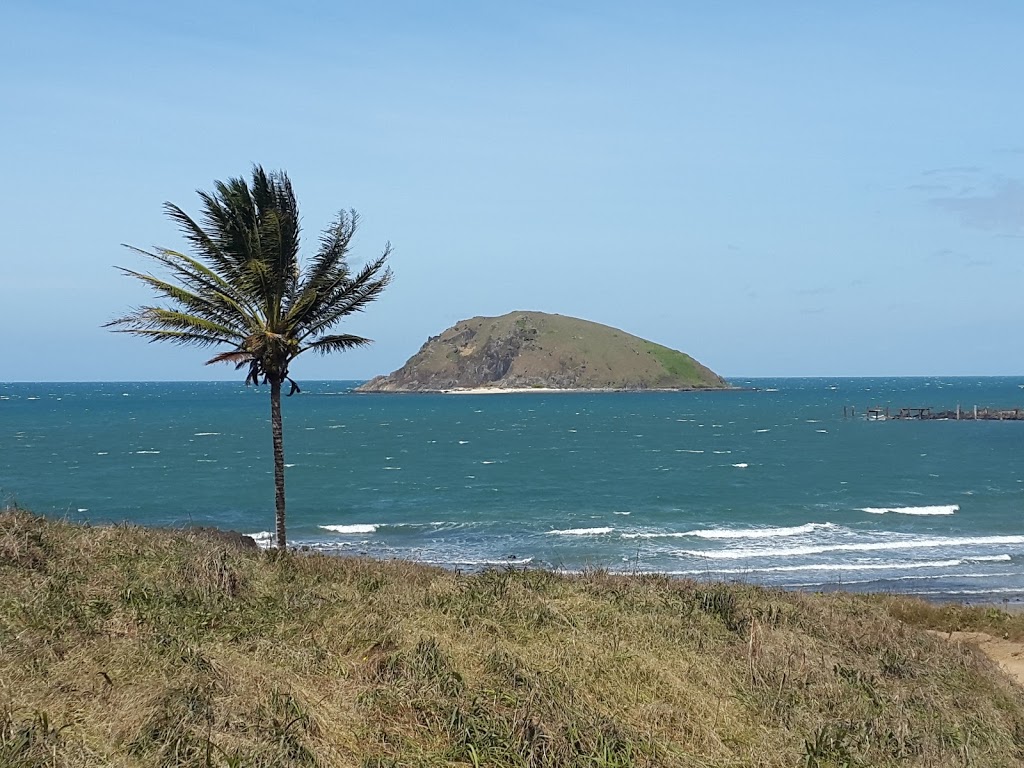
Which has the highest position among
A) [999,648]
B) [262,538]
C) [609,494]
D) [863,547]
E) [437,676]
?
[437,676]

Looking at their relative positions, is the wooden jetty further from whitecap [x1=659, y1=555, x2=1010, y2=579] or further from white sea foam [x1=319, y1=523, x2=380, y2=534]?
white sea foam [x1=319, y1=523, x2=380, y2=534]

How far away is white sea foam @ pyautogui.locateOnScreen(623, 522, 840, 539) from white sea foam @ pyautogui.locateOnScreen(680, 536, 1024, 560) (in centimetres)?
310

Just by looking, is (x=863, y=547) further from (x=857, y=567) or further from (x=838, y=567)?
(x=838, y=567)

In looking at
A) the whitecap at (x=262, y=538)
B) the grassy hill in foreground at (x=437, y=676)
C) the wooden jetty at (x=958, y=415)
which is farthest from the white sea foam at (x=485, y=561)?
the wooden jetty at (x=958, y=415)

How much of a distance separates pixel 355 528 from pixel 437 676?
3340 centimetres

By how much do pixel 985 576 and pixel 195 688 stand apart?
29.8 meters

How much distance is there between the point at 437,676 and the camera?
9.76m

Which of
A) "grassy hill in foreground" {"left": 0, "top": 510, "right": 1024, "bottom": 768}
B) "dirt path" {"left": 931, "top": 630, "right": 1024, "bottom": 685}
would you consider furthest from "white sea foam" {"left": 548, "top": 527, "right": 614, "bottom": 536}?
"grassy hill in foreground" {"left": 0, "top": 510, "right": 1024, "bottom": 768}

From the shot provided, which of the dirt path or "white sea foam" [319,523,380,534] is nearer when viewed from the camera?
the dirt path

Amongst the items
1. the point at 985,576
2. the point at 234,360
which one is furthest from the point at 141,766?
the point at 985,576

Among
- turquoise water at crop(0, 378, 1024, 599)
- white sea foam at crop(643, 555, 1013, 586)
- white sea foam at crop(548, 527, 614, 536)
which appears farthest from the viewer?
white sea foam at crop(548, 527, 614, 536)

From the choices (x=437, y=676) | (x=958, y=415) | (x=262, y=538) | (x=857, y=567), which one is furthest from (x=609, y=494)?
(x=958, y=415)

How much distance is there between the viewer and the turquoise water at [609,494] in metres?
34.9

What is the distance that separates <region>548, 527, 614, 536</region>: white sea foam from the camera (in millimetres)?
40375
